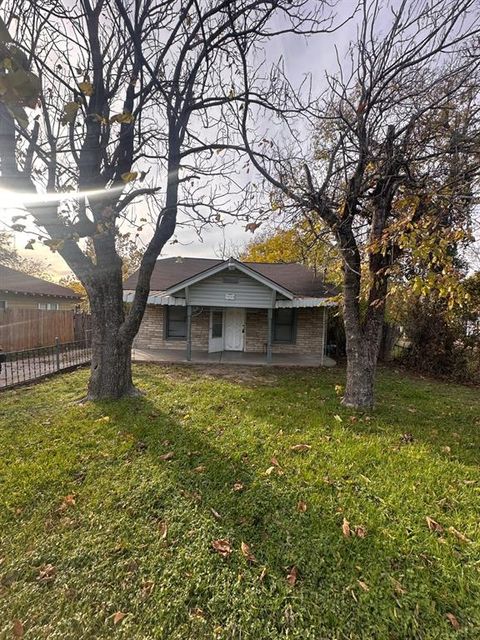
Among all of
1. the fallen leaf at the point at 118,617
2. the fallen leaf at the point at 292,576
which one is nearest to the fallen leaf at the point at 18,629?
the fallen leaf at the point at 118,617

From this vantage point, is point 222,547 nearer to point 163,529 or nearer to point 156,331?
point 163,529

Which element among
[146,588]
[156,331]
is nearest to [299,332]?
[156,331]

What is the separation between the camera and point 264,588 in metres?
2.15

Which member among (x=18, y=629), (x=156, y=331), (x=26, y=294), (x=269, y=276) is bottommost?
(x=18, y=629)

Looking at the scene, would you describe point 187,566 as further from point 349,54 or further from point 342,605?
point 349,54

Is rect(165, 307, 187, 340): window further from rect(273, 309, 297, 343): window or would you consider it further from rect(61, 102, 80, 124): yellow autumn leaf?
rect(61, 102, 80, 124): yellow autumn leaf

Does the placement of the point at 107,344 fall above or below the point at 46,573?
above

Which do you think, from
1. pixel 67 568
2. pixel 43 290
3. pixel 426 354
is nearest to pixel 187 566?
pixel 67 568

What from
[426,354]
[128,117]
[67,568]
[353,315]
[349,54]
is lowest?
[67,568]

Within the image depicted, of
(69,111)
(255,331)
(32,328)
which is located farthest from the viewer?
(255,331)

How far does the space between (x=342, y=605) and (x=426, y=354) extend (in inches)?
414

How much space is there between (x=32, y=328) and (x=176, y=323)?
6.68m

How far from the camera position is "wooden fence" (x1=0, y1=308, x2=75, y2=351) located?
12.4 meters

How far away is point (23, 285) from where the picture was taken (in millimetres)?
17594
